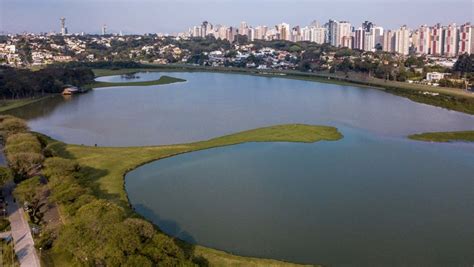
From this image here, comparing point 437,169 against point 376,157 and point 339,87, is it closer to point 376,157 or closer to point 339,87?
point 376,157

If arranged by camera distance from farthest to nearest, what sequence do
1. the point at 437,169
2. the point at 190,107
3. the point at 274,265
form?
the point at 190,107 → the point at 437,169 → the point at 274,265

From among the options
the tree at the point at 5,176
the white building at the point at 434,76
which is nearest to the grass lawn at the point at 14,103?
the tree at the point at 5,176

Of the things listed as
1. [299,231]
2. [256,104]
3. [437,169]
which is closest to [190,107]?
[256,104]

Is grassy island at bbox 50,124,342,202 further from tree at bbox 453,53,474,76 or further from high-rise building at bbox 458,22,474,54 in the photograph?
high-rise building at bbox 458,22,474,54

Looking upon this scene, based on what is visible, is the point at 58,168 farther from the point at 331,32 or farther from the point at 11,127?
the point at 331,32

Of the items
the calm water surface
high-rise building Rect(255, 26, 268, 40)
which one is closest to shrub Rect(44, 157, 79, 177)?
the calm water surface

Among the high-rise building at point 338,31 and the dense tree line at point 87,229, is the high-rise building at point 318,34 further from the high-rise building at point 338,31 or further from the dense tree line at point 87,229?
the dense tree line at point 87,229
